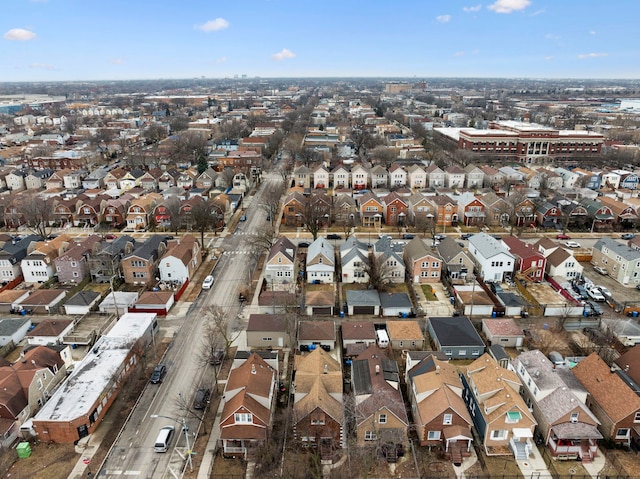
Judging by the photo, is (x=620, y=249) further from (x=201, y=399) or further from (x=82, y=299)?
(x=82, y=299)

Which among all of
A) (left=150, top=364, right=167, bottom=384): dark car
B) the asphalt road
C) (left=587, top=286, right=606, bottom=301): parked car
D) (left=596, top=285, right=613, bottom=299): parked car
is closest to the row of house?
the asphalt road

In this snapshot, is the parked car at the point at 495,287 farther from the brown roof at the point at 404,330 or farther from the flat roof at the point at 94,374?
the flat roof at the point at 94,374

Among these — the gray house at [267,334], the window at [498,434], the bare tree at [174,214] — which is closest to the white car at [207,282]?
the gray house at [267,334]

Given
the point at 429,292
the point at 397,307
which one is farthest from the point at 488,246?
the point at 397,307

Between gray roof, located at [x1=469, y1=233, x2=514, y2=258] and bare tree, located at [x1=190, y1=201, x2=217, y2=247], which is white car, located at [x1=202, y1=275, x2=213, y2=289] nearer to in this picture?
bare tree, located at [x1=190, y1=201, x2=217, y2=247]

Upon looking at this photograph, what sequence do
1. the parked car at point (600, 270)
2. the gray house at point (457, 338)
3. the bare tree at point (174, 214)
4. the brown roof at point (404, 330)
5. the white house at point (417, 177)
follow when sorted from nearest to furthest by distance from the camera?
the gray house at point (457, 338) < the brown roof at point (404, 330) < the parked car at point (600, 270) < the bare tree at point (174, 214) < the white house at point (417, 177)

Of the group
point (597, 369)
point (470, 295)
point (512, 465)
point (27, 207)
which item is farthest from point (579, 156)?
point (27, 207)
